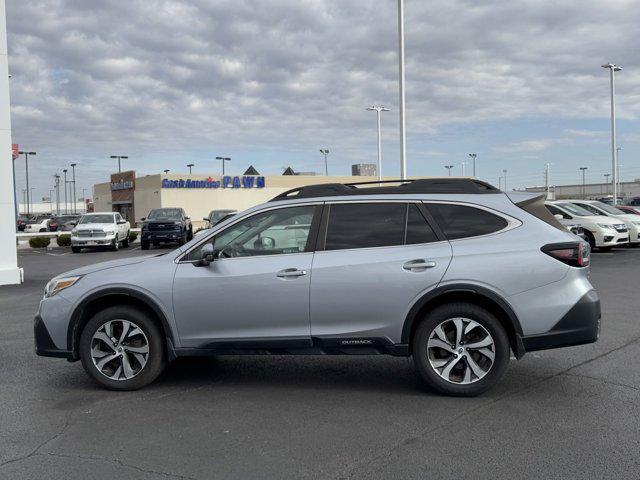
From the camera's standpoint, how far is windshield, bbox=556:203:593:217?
20078mm

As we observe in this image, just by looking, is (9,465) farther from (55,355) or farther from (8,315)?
(8,315)

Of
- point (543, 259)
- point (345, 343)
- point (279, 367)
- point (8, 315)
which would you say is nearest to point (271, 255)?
point (345, 343)

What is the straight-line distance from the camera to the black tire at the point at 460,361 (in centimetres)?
521

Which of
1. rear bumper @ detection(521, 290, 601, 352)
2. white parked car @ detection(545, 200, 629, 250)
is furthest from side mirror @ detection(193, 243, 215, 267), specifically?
white parked car @ detection(545, 200, 629, 250)

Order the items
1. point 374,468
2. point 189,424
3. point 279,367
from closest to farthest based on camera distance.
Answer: point 374,468, point 189,424, point 279,367

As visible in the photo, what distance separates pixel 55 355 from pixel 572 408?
4.40 meters

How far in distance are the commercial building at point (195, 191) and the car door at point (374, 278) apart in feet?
152

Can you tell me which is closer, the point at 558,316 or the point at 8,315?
the point at 558,316

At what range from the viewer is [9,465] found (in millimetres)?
4043

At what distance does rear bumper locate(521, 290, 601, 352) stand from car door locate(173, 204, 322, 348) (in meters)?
1.87

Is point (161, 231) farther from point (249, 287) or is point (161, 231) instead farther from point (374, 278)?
point (374, 278)

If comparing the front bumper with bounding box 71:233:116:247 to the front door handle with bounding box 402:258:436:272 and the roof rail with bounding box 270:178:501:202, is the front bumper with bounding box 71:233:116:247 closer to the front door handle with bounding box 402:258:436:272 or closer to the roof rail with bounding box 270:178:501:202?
the roof rail with bounding box 270:178:501:202

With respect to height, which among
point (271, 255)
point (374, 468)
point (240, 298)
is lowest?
point (374, 468)

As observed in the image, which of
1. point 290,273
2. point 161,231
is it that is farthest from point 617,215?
point 290,273
